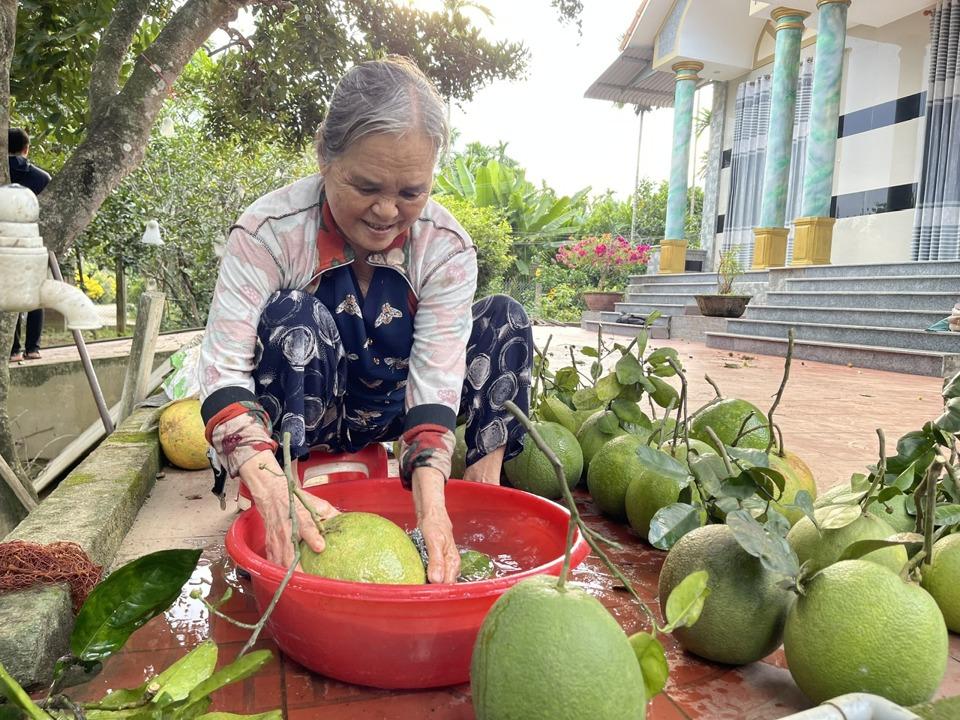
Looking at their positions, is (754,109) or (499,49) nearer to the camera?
(499,49)

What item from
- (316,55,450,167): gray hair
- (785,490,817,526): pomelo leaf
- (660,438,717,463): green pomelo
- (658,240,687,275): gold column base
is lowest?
(660,438,717,463): green pomelo

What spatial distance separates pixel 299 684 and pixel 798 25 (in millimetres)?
11914

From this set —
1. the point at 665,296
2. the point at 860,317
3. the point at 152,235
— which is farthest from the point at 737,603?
the point at 665,296

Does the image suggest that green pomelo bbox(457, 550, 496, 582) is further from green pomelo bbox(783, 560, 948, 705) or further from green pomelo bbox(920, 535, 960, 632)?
green pomelo bbox(920, 535, 960, 632)

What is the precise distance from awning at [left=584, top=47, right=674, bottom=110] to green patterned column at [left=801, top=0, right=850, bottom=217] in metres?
5.59

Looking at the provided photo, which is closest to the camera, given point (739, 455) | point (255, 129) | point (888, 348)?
point (739, 455)

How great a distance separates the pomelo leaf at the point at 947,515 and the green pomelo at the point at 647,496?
54 cm

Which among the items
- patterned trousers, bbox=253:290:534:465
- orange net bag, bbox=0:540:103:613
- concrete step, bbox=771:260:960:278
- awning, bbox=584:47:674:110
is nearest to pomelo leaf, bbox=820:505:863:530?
patterned trousers, bbox=253:290:534:465

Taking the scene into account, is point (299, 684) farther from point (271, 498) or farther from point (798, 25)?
point (798, 25)

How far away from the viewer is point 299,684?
1.25m

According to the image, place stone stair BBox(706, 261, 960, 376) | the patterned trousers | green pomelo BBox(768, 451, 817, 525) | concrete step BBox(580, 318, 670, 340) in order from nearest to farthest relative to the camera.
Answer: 1. the patterned trousers
2. green pomelo BBox(768, 451, 817, 525)
3. stone stair BBox(706, 261, 960, 376)
4. concrete step BBox(580, 318, 670, 340)

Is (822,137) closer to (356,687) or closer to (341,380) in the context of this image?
(341,380)

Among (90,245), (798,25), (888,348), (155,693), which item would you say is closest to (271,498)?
(155,693)

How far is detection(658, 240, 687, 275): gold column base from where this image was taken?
44.9 ft
